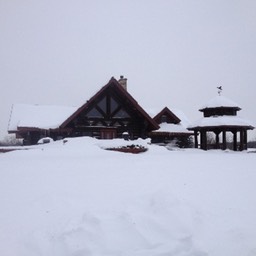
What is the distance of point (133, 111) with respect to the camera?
76.9ft

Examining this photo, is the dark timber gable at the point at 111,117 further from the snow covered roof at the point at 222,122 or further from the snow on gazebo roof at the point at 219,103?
the snow on gazebo roof at the point at 219,103

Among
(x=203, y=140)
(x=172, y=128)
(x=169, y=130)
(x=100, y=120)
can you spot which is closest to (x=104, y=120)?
(x=100, y=120)

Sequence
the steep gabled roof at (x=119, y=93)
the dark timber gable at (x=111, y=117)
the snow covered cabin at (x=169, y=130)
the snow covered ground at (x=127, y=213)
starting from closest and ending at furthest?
the snow covered ground at (x=127, y=213)
the steep gabled roof at (x=119, y=93)
the dark timber gable at (x=111, y=117)
the snow covered cabin at (x=169, y=130)

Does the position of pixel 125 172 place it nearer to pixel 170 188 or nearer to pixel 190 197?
pixel 170 188

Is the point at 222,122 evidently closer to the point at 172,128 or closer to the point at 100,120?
the point at 172,128

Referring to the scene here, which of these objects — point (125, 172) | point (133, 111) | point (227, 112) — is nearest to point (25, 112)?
point (133, 111)

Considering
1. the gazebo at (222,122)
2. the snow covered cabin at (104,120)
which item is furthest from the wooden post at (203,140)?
the snow covered cabin at (104,120)

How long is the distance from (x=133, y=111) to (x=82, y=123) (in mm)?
4140

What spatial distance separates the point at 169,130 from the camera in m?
27.7

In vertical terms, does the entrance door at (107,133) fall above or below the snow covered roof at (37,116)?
below

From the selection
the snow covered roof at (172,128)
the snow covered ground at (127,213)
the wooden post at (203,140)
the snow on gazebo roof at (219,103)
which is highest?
the snow on gazebo roof at (219,103)

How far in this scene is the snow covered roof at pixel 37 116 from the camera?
23862mm

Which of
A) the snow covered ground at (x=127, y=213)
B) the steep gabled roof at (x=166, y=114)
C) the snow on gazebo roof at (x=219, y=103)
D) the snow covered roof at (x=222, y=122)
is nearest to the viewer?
the snow covered ground at (x=127, y=213)

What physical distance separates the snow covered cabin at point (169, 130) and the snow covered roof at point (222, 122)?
3.89m
